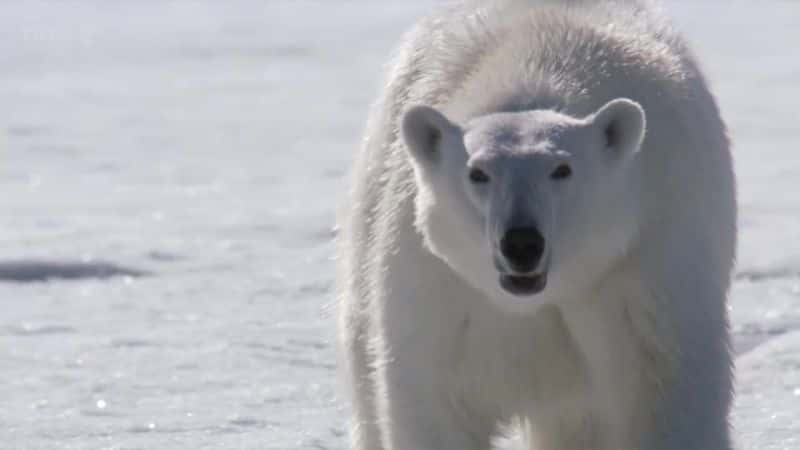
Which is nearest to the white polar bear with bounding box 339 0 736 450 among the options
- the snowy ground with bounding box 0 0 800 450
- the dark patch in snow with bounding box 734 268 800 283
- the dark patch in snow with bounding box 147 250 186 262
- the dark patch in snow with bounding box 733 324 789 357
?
the snowy ground with bounding box 0 0 800 450

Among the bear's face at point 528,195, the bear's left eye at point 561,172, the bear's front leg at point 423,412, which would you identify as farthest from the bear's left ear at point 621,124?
the bear's front leg at point 423,412

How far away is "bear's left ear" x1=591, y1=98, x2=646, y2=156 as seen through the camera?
3371 millimetres

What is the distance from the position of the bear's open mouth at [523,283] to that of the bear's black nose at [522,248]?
0.04 m

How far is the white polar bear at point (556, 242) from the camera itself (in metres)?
3.33

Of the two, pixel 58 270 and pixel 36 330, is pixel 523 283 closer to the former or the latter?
pixel 36 330

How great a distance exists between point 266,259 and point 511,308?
408 cm

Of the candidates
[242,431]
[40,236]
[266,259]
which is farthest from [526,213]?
[40,236]

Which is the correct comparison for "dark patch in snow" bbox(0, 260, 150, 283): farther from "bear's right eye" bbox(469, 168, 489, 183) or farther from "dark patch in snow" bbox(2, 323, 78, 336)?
"bear's right eye" bbox(469, 168, 489, 183)

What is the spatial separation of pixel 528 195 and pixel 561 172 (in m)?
0.13

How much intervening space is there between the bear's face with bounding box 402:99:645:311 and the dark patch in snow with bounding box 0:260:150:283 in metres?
3.94

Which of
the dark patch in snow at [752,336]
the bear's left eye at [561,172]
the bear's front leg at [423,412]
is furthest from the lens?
the dark patch in snow at [752,336]

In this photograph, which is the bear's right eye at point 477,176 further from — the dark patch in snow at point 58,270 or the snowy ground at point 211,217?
the dark patch in snow at point 58,270

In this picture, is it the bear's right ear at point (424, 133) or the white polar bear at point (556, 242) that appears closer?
the white polar bear at point (556, 242)

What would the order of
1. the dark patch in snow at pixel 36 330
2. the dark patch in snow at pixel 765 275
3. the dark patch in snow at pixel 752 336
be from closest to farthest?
the dark patch in snow at pixel 752 336 < the dark patch in snow at pixel 36 330 < the dark patch in snow at pixel 765 275
